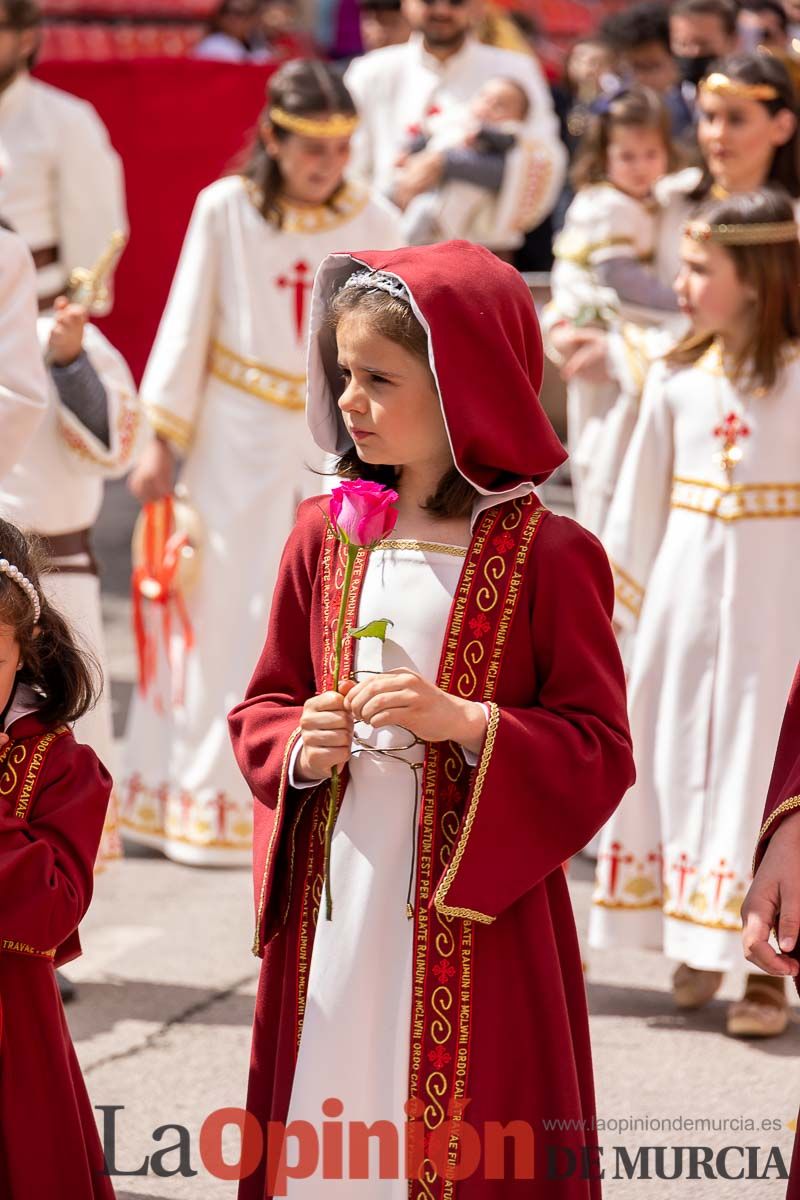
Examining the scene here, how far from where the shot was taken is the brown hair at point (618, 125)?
22.7 feet

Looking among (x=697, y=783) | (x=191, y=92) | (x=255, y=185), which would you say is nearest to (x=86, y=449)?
(x=255, y=185)

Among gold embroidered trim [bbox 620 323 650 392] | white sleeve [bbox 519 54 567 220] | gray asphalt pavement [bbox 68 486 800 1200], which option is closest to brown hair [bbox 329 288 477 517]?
gray asphalt pavement [bbox 68 486 800 1200]

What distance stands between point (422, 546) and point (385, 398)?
239 millimetres

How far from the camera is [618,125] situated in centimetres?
695

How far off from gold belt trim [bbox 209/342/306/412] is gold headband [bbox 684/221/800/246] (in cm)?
152

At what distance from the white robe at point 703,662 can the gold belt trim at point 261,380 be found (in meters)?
1.36

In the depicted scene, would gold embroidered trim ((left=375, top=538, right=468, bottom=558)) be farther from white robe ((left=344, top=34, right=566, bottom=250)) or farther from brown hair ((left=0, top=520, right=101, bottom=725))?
white robe ((left=344, top=34, right=566, bottom=250))

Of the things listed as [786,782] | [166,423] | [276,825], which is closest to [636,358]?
[166,423]

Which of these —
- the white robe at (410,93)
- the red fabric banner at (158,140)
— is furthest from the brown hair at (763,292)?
the red fabric banner at (158,140)

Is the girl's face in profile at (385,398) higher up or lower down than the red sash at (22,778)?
higher up

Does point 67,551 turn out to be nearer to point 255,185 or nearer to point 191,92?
point 255,185

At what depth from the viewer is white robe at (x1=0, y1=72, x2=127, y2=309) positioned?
22.5 feet

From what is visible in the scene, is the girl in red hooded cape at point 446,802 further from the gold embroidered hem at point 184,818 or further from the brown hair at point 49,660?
the gold embroidered hem at point 184,818

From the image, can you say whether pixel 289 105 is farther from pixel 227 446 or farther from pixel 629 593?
pixel 629 593
